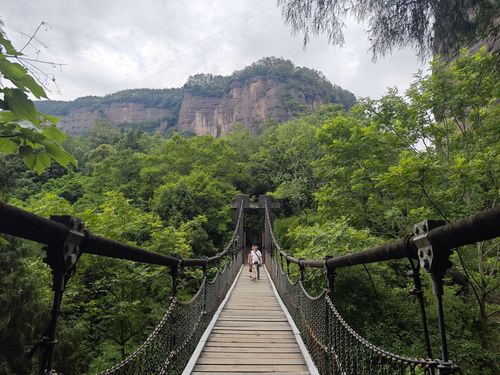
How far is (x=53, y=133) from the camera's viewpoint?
2.35 ft

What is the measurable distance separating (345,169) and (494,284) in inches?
133

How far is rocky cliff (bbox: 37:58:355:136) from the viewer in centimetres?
5884

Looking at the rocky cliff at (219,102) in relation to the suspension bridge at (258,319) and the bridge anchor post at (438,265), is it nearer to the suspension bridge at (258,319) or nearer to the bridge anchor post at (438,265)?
the suspension bridge at (258,319)

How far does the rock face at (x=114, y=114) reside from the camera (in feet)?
258

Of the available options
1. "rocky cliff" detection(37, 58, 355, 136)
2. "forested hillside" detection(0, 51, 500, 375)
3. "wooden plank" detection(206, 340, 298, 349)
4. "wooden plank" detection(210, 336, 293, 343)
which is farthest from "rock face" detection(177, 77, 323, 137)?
"wooden plank" detection(206, 340, 298, 349)

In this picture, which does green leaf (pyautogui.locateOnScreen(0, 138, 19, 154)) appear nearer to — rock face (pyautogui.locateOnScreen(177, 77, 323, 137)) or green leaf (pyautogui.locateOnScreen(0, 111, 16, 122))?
green leaf (pyautogui.locateOnScreen(0, 111, 16, 122))

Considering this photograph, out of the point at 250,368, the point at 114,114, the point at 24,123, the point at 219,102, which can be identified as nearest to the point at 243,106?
the point at 219,102

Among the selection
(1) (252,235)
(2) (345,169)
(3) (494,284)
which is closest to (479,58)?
(2) (345,169)

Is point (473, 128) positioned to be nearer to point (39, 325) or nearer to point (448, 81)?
point (448, 81)

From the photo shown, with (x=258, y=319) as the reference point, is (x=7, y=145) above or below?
above

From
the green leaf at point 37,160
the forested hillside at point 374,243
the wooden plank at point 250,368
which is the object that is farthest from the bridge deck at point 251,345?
the green leaf at point 37,160

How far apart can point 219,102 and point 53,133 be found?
71.1 metres

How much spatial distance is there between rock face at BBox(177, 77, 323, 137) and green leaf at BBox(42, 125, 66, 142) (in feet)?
179

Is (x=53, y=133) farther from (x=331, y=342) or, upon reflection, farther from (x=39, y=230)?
(x=331, y=342)
